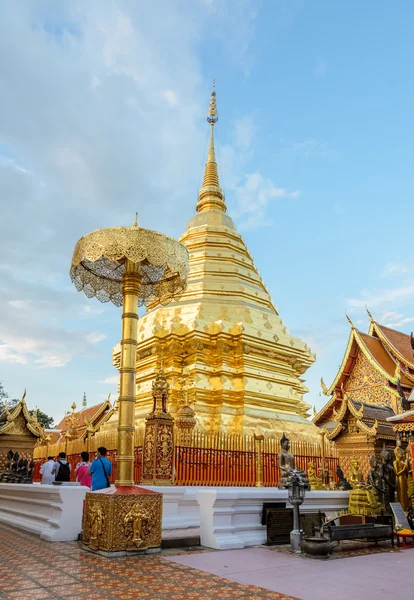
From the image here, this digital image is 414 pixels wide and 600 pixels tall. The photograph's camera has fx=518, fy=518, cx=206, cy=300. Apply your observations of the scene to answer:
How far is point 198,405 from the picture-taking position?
13.3 m

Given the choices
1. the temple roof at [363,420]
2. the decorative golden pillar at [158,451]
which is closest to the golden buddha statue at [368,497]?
the decorative golden pillar at [158,451]

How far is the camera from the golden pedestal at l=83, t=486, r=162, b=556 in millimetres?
5852

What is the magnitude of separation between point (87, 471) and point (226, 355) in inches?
255

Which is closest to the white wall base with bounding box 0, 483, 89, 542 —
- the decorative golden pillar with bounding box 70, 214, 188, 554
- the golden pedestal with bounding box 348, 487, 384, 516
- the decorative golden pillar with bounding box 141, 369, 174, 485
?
the decorative golden pillar with bounding box 70, 214, 188, 554

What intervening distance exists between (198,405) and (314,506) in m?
5.34

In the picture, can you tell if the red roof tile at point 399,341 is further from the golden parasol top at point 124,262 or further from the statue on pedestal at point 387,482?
the golden parasol top at point 124,262

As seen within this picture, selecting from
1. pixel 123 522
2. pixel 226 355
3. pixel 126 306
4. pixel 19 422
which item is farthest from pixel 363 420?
pixel 19 422

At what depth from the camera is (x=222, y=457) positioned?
9.88 metres

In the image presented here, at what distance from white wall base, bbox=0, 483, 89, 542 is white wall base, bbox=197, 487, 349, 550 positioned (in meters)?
1.78

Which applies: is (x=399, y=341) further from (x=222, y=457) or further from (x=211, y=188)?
(x=222, y=457)

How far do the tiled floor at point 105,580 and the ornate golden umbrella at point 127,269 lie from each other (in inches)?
43.6

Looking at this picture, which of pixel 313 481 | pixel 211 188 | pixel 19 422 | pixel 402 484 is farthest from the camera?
pixel 211 188

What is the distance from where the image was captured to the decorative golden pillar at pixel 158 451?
27.8ft

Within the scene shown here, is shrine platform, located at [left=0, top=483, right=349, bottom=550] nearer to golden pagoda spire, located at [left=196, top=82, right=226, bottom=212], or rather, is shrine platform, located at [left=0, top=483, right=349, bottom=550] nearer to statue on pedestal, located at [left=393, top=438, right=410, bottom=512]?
statue on pedestal, located at [left=393, top=438, right=410, bottom=512]
